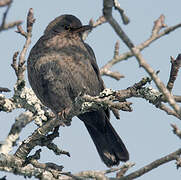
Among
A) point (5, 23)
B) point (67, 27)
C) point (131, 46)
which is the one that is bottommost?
point (131, 46)

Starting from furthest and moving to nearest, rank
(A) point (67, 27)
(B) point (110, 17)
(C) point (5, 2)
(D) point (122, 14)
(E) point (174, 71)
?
1. (A) point (67, 27)
2. (E) point (174, 71)
3. (D) point (122, 14)
4. (B) point (110, 17)
5. (C) point (5, 2)

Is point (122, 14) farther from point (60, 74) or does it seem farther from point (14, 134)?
point (60, 74)

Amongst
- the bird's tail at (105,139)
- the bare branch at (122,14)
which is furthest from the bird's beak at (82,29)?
the bare branch at (122,14)

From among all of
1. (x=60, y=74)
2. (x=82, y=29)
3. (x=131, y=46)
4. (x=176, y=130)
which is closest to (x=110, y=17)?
(x=131, y=46)

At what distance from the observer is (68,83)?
614 cm

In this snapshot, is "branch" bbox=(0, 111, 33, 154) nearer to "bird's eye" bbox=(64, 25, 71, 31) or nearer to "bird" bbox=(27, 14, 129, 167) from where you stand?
"bird" bbox=(27, 14, 129, 167)

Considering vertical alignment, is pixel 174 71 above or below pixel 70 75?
below

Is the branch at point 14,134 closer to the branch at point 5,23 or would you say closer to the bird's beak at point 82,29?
the branch at point 5,23

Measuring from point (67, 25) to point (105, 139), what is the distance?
204cm

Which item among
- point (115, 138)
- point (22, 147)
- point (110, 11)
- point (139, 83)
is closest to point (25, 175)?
point (22, 147)

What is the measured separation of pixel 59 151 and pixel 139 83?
1463 millimetres

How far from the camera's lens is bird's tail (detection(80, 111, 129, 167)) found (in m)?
6.78

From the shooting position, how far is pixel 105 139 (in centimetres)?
701

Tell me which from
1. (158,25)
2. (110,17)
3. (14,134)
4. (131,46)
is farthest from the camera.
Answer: (14,134)
